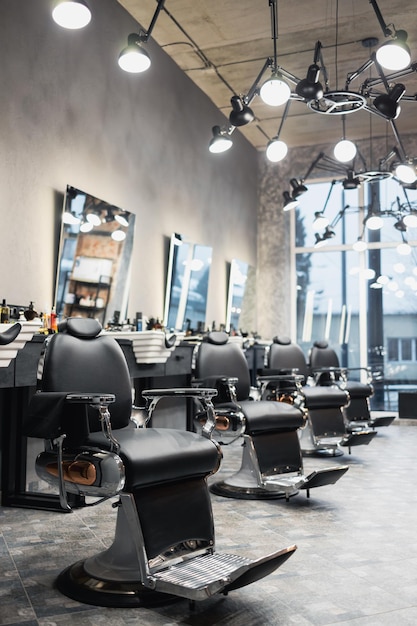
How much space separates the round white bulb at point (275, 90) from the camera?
361 cm

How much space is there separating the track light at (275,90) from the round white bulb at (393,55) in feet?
1.79

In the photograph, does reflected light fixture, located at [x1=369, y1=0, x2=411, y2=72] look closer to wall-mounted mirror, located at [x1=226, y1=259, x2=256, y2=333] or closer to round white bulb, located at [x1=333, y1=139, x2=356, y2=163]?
round white bulb, located at [x1=333, y1=139, x2=356, y2=163]

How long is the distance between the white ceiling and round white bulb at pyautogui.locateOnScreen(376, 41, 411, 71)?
6.64ft

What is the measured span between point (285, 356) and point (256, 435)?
1602mm

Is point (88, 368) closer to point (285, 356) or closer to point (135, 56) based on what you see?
point (135, 56)

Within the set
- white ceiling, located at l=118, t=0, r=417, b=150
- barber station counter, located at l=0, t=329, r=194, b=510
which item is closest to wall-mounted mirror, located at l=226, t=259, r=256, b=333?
white ceiling, located at l=118, t=0, r=417, b=150

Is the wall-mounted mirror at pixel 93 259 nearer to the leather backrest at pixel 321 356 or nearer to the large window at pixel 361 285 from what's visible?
the leather backrest at pixel 321 356

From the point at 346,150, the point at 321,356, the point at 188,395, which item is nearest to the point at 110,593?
the point at 188,395

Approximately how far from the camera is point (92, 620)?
1.83m

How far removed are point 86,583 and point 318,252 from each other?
6955 mm

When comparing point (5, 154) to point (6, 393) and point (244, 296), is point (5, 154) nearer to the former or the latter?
point (6, 393)

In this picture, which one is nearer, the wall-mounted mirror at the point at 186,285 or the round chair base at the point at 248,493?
the round chair base at the point at 248,493

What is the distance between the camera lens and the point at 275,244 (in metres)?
8.52

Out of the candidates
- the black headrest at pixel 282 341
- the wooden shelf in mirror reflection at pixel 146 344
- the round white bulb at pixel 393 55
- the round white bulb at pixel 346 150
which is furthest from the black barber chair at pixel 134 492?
the round white bulb at pixel 346 150
